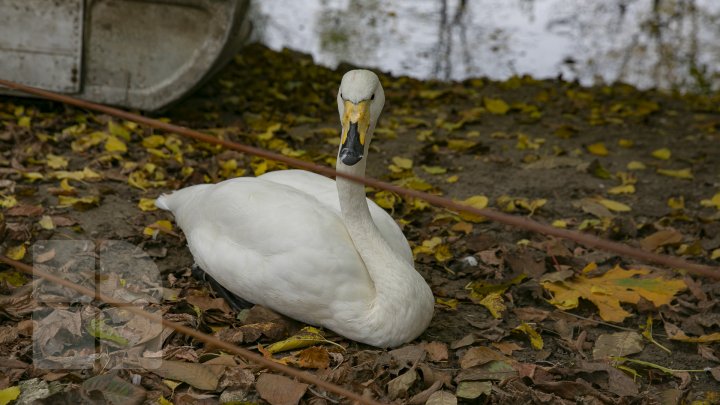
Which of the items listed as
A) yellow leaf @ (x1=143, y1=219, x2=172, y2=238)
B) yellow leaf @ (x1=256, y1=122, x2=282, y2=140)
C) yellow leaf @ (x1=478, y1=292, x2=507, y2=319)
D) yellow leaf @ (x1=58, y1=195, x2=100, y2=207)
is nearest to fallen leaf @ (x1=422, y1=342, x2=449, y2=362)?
yellow leaf @ (x1=478, y1=292, x2=507, y2=319)

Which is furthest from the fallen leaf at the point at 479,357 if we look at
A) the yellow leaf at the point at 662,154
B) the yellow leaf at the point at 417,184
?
the yellow leaf at the point at 662,154

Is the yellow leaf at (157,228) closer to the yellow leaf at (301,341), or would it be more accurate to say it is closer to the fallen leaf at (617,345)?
the yellow leaf at (301,341)

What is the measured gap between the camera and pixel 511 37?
10172 millimetres

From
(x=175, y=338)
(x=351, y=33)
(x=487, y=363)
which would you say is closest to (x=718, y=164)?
(x=487, y=363)

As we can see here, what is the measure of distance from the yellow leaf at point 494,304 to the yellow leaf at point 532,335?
6.2 inches

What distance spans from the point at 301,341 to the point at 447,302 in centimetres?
79

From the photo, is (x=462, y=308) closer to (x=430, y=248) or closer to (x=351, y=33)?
(x=430, y=248)

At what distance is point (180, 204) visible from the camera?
12.2 feet

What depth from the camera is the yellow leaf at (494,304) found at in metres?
3.41

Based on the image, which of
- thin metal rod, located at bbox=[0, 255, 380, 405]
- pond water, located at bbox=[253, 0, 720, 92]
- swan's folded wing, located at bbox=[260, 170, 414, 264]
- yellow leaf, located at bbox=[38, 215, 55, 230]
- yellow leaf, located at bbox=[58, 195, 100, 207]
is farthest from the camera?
pond water, located at bbox=[253, 0, 720, 92]

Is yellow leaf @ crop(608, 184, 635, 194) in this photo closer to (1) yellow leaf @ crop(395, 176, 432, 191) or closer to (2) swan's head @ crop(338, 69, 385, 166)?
(1) yellow leaf @ crop(395, 176, 432, 191)

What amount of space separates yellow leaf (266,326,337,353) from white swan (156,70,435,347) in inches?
1.5

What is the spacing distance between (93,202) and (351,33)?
644cm

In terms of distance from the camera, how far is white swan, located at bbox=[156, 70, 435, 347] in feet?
9.57
